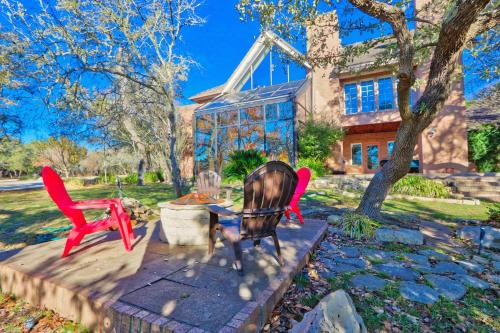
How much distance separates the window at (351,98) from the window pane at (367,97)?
384 mm

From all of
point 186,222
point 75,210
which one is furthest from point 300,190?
point 75,210

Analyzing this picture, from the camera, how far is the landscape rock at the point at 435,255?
123 inches

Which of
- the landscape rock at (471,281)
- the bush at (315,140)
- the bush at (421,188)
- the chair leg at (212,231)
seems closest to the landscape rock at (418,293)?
the landscape rock at (471,281)

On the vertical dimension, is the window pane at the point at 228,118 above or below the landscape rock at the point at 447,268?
above

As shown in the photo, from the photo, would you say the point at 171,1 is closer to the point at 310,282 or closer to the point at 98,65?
the point at 98,65

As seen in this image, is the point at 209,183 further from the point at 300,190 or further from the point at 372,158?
the point at 372,158

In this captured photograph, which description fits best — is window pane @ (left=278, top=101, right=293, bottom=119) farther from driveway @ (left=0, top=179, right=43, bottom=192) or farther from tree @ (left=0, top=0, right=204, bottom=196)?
driveway @ (left=0, top=179, right=43, bottom=192)

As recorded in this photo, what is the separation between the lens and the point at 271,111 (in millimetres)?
12820

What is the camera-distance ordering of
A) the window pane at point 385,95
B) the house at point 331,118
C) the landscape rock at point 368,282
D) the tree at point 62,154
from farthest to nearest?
the tree at point 62,154
the window pane at point 385,95
the house at point 331,118
the landscape rock at point 368,282

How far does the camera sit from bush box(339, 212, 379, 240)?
3.94 m

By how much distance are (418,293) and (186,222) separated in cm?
269

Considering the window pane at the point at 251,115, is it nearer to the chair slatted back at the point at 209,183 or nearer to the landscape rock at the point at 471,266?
the chair slatted back at the point at 209,183

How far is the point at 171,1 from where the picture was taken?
671 centimetres

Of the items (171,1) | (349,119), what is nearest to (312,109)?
(349,119)
